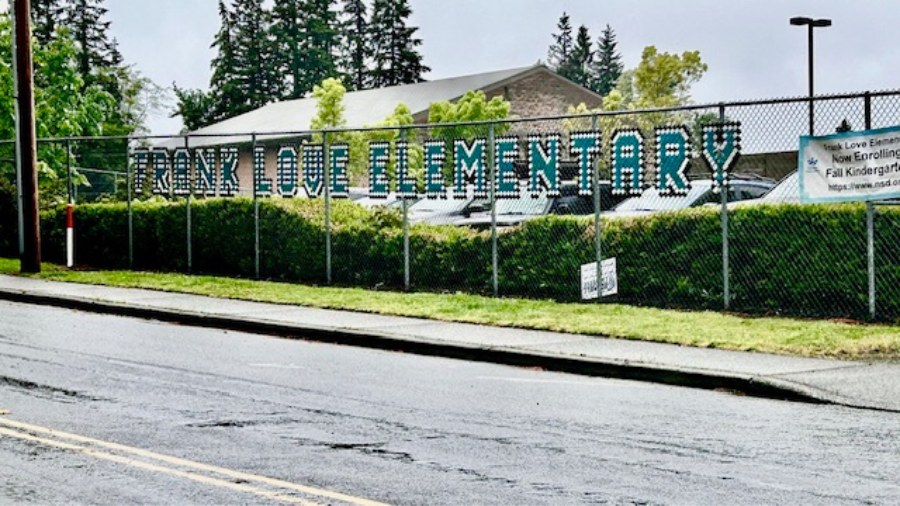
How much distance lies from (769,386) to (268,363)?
504 cm

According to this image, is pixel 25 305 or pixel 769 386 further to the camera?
pixel 25 305

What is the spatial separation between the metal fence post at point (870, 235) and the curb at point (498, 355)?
14.0 feet

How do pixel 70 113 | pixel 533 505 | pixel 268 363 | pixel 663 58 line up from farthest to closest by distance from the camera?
pixel 663 58 < pixel 70 113 < pixel 268 363 < pixel 533 505

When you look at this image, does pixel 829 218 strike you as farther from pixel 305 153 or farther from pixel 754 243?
pixel 305 153

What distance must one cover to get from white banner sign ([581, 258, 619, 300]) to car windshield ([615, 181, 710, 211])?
3.73 feet

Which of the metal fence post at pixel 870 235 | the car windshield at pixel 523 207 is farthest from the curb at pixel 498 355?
the car windshield at pixel 523 207

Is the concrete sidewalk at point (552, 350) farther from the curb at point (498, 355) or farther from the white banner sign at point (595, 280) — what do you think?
the white banner sign at point (595, 280)

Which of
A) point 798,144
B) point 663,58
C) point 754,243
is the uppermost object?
point 663,58

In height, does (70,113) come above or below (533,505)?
above

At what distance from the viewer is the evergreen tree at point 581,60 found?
137375mm

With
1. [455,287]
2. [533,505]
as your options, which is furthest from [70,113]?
[533,505]

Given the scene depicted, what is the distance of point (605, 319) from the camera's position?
1619 cm

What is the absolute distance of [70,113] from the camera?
133 feet

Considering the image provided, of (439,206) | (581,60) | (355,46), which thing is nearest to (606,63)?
(581,60)
